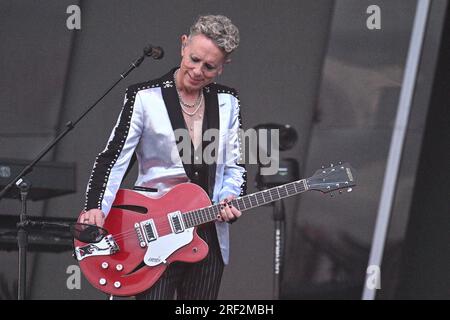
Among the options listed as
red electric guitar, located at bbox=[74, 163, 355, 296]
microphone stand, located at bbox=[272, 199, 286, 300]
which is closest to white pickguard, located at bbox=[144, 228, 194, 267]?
red electric guitar, located at bbox=[74, 163, 355, 296]

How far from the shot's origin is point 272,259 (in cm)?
521

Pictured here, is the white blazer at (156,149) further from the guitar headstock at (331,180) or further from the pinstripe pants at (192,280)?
the guitar headstock at (331,180)

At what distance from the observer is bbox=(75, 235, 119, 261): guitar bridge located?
3.88m

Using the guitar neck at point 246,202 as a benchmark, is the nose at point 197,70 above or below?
above

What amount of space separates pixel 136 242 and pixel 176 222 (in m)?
0.16

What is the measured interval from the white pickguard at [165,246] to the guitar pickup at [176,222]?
16 mm

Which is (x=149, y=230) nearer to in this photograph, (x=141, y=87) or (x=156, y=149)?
(x=156, y=149)

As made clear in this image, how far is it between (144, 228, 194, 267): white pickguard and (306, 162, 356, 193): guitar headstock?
51 centimetres

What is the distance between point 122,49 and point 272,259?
1234mm

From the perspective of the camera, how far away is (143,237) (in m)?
3.87

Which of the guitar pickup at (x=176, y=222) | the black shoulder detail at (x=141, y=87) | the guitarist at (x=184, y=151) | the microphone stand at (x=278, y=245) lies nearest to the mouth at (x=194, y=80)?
the guitarist at (x=184, y=151)

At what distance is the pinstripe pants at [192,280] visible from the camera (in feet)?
12.4

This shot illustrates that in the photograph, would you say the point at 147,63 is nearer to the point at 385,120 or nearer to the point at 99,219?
the point at 385,120
